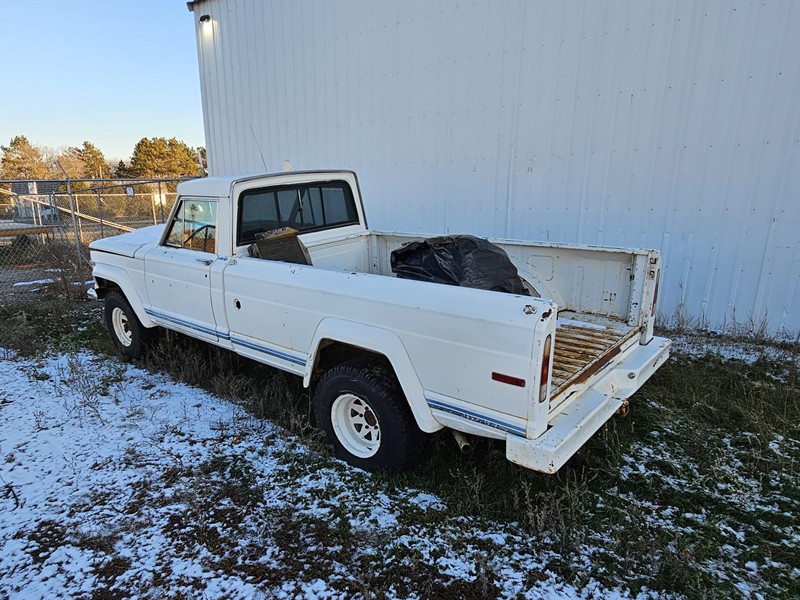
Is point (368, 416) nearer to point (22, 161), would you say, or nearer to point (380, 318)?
point (380, 318)

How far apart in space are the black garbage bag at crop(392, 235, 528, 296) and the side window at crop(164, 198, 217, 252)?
64.2 inches

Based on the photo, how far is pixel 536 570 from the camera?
2.40 m

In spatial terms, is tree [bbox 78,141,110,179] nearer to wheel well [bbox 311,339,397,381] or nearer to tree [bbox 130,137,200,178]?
tree [bbox 130,137,200,178]

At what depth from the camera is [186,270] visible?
13.4ft

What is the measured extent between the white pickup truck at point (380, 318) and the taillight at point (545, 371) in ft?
0.03

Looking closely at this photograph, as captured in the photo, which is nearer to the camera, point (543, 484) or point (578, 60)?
point (543, 484)

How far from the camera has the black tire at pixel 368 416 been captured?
115 inches

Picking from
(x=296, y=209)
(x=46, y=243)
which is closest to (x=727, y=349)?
(x=296, y=209)

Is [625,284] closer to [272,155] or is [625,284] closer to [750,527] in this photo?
[750,527]

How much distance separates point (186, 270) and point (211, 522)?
218cm

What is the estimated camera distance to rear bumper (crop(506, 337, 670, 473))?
2.31 metres

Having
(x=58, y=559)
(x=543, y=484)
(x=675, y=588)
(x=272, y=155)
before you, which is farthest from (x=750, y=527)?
(x=272, y=155)

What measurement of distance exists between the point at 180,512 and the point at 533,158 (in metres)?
5.75

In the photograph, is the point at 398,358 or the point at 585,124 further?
the point at 585,124
